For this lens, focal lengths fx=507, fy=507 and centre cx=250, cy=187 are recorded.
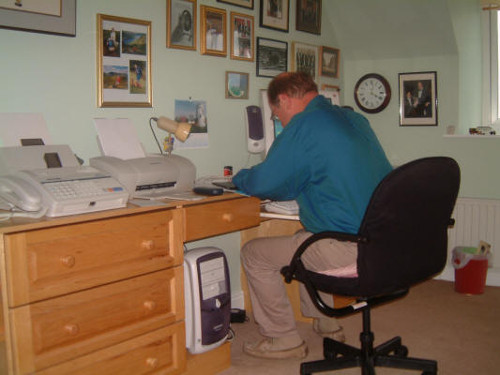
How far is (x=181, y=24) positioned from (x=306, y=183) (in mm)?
1148

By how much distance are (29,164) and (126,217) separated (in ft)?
1.34

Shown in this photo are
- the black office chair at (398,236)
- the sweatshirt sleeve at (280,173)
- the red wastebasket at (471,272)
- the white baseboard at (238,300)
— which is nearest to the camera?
the black office chair at (398,236)

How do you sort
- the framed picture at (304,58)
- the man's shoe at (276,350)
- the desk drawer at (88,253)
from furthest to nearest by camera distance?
1. the framed picture at (304,58)
2. the man's shoe at (276,350)
3. the desk drawer at (88,253)

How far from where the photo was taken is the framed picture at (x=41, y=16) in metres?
1.95

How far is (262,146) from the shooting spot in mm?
2953

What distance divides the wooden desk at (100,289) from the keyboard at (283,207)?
320 mm

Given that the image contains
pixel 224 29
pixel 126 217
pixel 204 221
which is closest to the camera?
pixel 126 217

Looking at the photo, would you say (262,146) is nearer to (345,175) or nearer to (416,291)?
(345,175)

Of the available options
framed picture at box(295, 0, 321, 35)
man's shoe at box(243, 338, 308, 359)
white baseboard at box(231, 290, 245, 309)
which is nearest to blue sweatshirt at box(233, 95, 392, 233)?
man's shoe at box(243, 338, 308, 359)

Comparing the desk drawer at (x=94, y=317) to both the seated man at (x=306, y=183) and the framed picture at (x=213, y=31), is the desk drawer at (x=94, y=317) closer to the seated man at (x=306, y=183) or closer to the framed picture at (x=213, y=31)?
the seated man at (x=306, y=183)

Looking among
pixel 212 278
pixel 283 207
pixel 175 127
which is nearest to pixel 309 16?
pixel 175 127

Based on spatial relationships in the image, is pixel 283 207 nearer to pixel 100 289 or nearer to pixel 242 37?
pixel 100 289

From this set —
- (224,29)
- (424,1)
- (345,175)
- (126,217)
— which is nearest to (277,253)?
(345,175)

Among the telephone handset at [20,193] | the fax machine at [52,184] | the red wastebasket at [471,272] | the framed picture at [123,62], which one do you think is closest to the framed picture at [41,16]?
the framed picture at [123,62]
